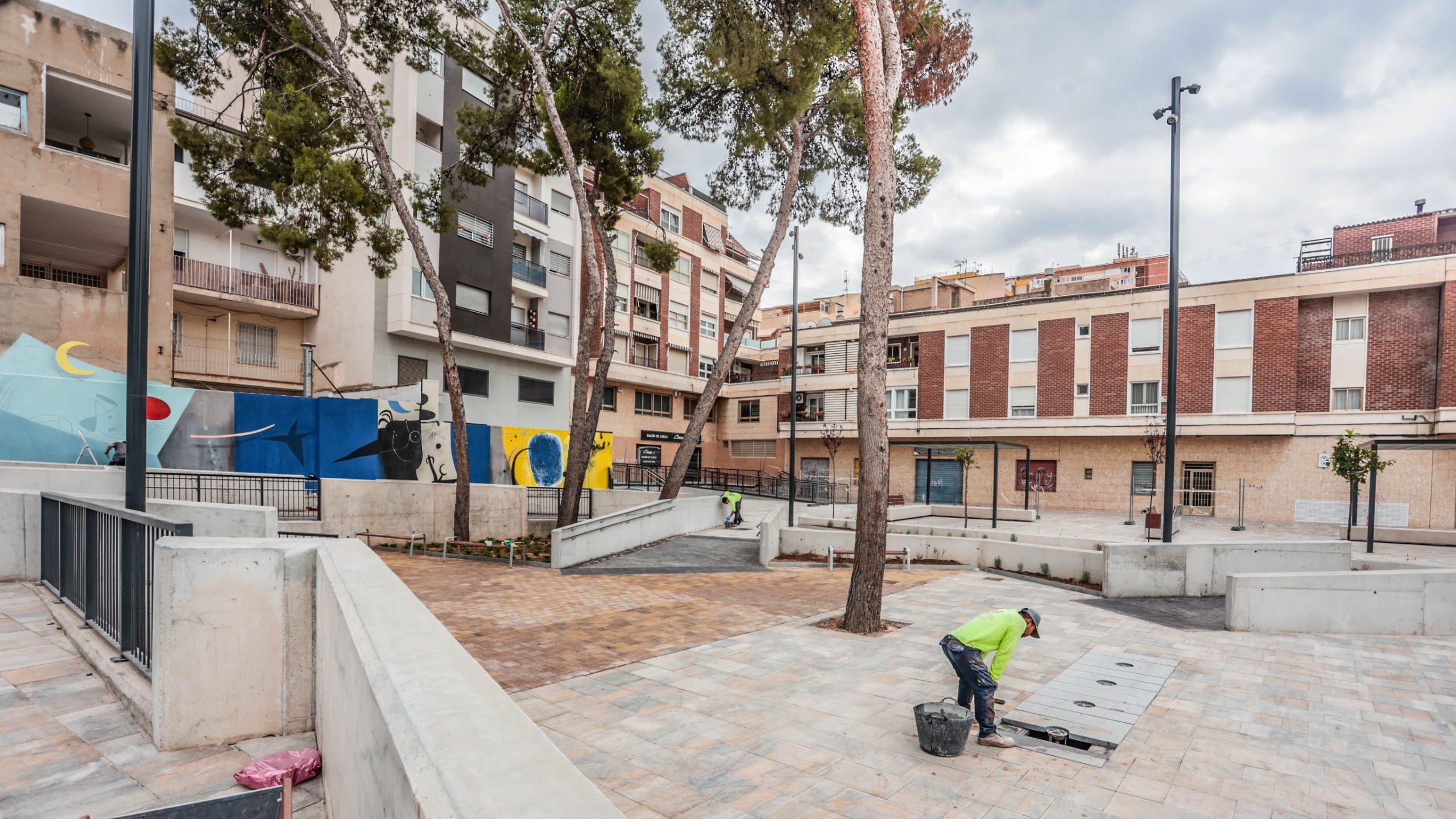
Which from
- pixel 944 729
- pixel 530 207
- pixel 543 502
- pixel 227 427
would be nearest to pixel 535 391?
pixel 530 207

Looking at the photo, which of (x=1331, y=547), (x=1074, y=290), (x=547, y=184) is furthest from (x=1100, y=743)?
(x=1074, y=290)

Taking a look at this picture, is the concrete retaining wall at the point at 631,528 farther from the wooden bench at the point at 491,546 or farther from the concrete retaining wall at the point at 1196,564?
the concrete retaining wall at the point at 1196,564

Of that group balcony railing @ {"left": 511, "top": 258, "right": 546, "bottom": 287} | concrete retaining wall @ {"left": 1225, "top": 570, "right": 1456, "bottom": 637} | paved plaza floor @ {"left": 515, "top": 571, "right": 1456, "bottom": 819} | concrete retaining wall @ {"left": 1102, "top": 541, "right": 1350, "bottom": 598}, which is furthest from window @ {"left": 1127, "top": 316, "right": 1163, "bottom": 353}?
balcony railing @ {"left": 511, "top": 258, "right": 546, "bottom": 287}

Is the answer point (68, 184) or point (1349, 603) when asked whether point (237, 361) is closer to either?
point (68, 184)

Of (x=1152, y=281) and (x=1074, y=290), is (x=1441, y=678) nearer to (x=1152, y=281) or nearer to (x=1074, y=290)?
(x=1074, y=290)

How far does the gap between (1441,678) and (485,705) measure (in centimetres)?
1076

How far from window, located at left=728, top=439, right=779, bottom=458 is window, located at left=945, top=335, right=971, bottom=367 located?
11.7 m

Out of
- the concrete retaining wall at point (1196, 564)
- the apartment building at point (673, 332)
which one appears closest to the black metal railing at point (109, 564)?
the concrete retaining wall at point (1196, 564)

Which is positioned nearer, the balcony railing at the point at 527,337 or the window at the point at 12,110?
the window at the point at 12,110

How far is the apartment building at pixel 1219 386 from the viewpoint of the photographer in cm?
2594

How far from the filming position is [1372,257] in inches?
1092

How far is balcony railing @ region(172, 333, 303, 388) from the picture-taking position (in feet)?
75.4

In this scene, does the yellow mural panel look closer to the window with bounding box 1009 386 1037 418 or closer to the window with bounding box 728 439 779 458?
the window with bounding box 728 439 779 458

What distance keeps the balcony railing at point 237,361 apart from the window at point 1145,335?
33911 mm
